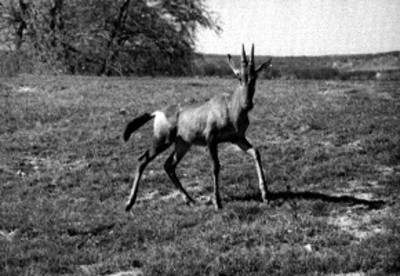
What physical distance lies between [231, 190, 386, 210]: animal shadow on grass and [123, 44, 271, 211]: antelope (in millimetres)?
389

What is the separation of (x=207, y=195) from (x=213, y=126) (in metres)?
1.70

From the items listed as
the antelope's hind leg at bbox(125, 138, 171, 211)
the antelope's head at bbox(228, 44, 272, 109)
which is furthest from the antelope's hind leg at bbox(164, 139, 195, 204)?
the antelope's head at bbox(228, 44, 272, 109)

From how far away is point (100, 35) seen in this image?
120 feet

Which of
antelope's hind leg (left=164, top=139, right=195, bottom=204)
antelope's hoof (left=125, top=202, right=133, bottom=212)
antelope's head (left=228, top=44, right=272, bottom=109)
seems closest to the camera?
antelope's head (left=228, top=44, right=272, bottom=109)

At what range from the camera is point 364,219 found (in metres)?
9.62

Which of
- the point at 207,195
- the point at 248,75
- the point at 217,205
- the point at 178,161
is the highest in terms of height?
the point at 248,75

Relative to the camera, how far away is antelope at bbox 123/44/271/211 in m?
10.2

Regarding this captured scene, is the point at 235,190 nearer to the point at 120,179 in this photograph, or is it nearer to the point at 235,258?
the point at 120,179

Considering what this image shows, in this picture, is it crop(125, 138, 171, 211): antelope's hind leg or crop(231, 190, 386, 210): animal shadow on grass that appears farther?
crop(125, 138, 171, 211): antelope's hind leg

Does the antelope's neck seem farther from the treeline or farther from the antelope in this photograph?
the treeline

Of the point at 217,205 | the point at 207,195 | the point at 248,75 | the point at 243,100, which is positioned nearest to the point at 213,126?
the point at 243,100

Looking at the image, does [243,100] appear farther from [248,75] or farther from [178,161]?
[178,161]

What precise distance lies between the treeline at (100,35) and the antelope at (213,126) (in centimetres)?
2527

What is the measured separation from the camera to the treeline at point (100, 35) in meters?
35.4
